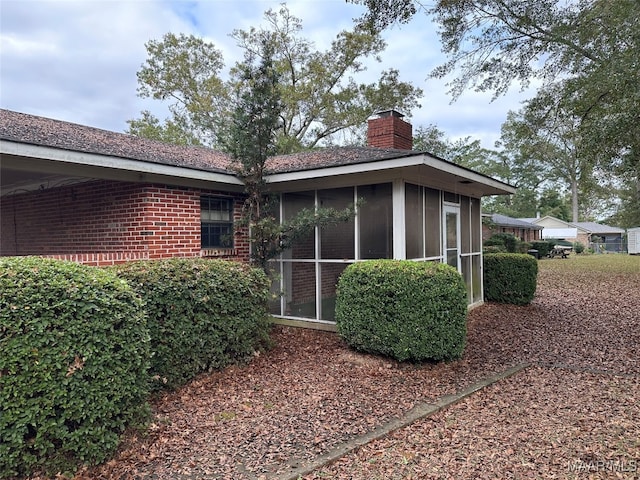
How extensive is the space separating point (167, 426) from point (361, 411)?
5.90ft

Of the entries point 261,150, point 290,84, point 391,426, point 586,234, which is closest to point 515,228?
point 586,234

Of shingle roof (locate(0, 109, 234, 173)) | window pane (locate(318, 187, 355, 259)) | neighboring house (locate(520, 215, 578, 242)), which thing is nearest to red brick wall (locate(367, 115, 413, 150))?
window pane (locate(318, 187, 355, 259))

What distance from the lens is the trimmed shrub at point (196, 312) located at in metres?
4.25

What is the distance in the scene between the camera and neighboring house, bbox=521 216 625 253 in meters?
Result: 43.6

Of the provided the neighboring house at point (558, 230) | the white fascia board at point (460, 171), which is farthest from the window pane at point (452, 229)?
the neighboring house at point (558, 230)

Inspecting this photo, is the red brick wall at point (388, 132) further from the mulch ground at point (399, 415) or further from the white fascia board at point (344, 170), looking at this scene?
the mulch ground at point (399, 415)

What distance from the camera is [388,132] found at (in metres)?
8.69

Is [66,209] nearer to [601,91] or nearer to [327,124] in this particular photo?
[601,91]

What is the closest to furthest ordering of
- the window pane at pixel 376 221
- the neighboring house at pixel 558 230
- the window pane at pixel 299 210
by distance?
the window pane at pixel 376 221, the window pane at pixel 299 210, the neighboring house at pixel 558 230

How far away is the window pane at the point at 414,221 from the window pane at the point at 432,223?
0.23 meters

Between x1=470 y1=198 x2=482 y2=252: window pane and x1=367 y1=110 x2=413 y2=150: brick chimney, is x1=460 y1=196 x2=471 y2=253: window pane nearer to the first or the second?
x1=470 y1=198 x2=482 y2=252: window pane

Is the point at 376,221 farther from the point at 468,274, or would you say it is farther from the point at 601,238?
the point at 601,238

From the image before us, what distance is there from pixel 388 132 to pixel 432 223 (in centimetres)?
241

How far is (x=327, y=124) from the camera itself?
70.7 ft
